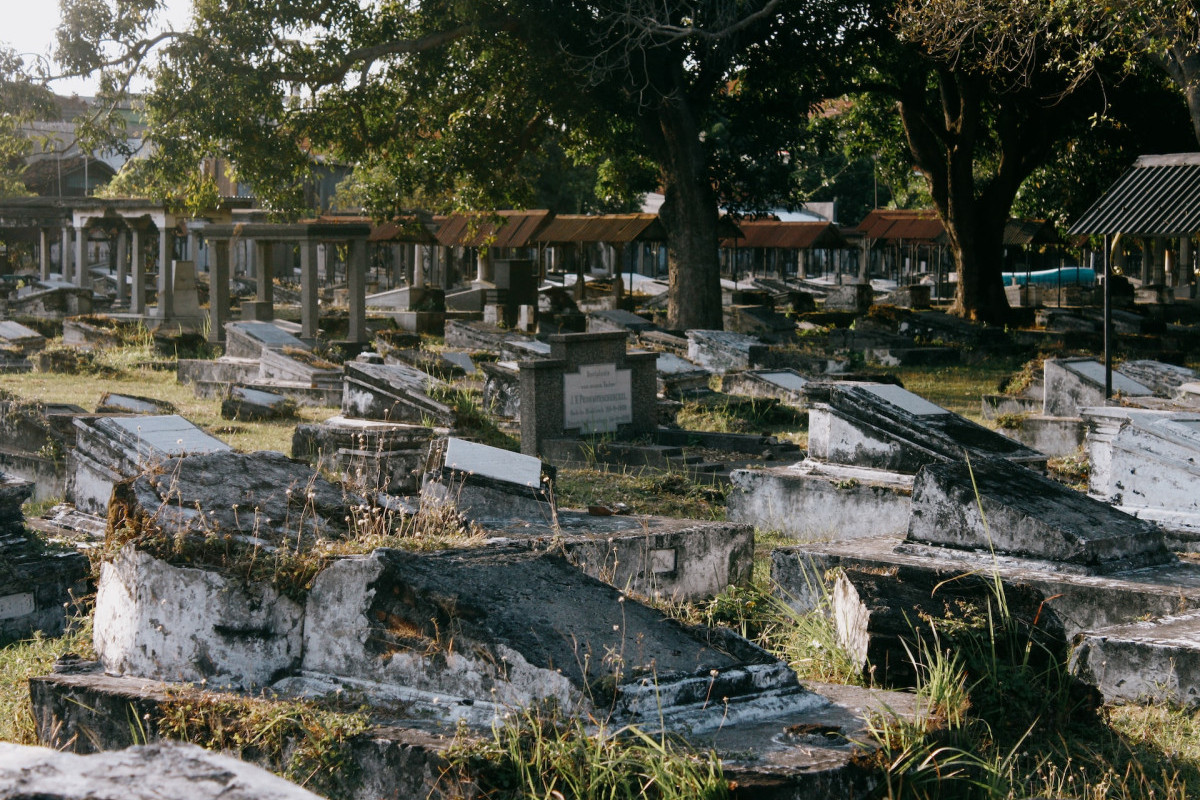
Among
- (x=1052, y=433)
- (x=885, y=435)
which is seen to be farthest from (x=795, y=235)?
(x=885, y=435)

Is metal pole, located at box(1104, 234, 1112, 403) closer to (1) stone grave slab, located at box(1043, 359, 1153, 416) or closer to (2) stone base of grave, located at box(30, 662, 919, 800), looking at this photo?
(1) stone grave slab, located at box(1043, 359, 1153, 416)

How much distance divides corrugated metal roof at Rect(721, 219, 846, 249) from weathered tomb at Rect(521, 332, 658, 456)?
27.1 metres

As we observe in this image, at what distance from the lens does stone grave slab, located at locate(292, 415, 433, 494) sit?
7.83 metres

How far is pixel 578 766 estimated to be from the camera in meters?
3.08

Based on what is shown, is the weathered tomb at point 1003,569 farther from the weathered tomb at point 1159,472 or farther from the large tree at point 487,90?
the large tree at point 487,90

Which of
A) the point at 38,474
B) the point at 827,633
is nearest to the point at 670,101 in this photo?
the point at 38,474

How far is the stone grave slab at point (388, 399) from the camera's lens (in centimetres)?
1171

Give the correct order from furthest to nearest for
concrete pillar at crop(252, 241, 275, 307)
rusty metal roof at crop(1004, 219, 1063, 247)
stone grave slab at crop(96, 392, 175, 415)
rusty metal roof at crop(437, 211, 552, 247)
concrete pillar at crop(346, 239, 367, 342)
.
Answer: rusty metal roof at crop(1004, 219, 1063, 247) < rusty metal roof at crop(437, 211, 552, 247) < concrete pillar at crop(252, 241, 275, 307) < concrete pillar at crop(346, 239, 367, 342) < stone grave slab at crop(96, 392, 175, 415)

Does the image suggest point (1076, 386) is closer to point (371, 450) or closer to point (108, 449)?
point (371, 450)

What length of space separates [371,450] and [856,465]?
3462 mm

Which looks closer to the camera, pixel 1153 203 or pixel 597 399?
pixel 1153 203

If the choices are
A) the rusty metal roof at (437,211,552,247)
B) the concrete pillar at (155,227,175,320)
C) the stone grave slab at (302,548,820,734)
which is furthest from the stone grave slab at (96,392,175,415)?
the rusty metal roof at (437,211,552,247)

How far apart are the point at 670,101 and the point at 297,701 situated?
720 inches

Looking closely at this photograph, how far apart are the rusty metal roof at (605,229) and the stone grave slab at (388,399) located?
19.2 metres
